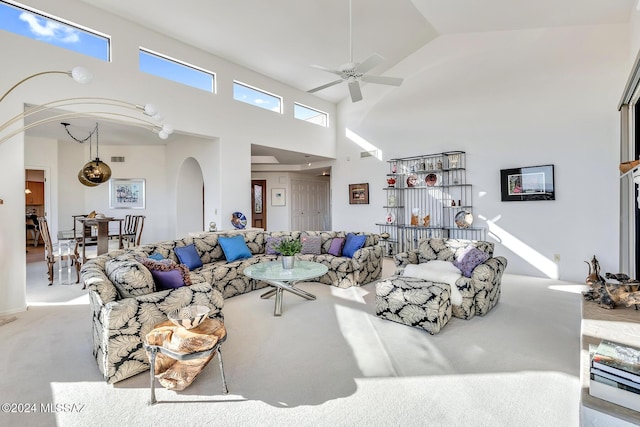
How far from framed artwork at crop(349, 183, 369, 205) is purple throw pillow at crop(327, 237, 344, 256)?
8.65ft

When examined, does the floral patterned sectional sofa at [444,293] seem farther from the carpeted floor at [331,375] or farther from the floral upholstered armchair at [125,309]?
the floral upholstered armchair at [125,309]

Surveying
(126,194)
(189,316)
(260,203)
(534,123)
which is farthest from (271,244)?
(260,203)

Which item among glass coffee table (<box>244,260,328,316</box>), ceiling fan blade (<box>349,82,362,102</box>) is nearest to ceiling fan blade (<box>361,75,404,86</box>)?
ceiling fan blade (<box>349,82,362,102</box>)

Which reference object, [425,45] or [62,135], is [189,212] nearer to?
[62,135]

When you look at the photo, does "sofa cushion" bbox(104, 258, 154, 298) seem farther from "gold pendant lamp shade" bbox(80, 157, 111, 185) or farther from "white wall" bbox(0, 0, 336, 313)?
"gold pendant lamp shade" bbox(80, 157, 111, 185)

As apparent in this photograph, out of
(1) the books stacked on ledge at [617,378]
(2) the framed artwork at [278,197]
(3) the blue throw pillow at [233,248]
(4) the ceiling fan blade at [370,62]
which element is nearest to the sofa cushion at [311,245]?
(3) the blue throw pillow at [233,248]

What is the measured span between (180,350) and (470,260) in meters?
3.14

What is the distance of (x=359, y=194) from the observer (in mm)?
7766

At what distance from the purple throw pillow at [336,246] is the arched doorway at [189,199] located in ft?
12.9

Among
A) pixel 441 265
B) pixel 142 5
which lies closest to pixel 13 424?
pixel 441 265

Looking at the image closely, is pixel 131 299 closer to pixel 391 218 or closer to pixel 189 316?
pixel 189 316

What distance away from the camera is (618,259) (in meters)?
4.49

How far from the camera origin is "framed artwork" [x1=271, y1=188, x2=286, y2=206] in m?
9.93

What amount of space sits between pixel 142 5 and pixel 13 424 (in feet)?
16.3
